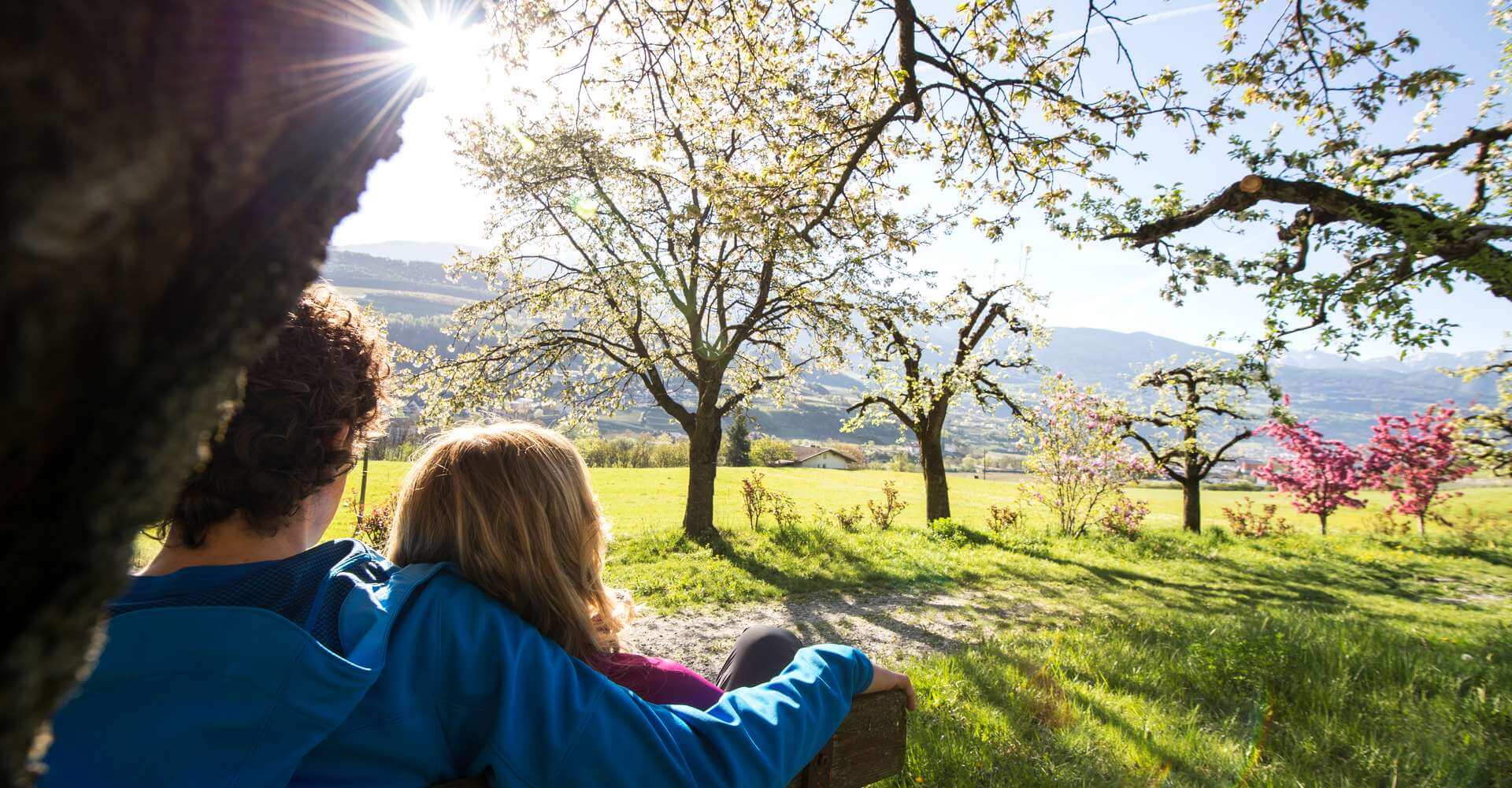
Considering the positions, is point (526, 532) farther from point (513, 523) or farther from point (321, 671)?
point (321, 671)

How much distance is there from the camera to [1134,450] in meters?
19.2

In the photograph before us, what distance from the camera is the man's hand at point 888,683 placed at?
2176mm

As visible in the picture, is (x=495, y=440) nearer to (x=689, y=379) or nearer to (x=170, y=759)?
(x=170, y=759)

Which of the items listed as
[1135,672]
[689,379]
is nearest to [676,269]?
[689,379]

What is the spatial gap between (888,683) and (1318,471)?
2996 cm

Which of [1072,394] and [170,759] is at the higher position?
[1072,394]

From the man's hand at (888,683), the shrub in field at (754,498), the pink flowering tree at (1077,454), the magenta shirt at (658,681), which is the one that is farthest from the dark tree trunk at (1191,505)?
the magenta shirt at (658,681)

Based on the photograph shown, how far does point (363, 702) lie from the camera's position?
4.78 ft

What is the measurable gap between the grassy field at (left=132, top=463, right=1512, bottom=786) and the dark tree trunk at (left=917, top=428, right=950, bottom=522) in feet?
8.50

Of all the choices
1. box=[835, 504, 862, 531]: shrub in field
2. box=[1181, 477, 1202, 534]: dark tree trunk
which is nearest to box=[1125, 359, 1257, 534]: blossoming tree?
box=[1181, 477, 1202, 534]: dark tree trunk

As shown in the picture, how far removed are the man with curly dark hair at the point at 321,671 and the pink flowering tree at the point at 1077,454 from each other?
1724 centimetres

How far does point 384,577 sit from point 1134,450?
21055 mm

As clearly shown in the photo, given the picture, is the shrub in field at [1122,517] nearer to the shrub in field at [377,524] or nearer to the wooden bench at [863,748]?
the shrub in field at [377,524]

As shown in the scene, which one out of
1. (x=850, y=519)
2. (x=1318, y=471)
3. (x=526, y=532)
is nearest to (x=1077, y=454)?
(x=850, y=519)
